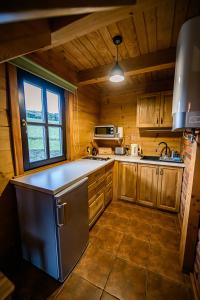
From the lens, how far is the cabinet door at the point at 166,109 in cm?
252

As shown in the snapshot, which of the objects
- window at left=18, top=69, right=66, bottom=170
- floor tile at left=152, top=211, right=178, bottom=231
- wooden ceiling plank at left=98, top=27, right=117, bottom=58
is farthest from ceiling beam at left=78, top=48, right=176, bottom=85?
floor tile at left=152, top=211, right=178, bottom=231

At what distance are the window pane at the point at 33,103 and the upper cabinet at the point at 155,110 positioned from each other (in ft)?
6.04

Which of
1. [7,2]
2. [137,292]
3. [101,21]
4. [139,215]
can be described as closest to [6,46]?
[7,2]

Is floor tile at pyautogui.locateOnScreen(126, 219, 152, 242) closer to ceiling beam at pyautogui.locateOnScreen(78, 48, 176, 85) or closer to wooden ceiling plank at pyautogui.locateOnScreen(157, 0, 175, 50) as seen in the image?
ceiling beam at pyautogui.locateOnScreen(78, 48, 176, 85)

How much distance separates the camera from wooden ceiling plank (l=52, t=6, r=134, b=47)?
3.40ft

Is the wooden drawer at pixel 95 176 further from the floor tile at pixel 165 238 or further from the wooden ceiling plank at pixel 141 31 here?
the wooden ceiling plank at pixel 141 31

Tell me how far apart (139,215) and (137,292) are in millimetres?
1178

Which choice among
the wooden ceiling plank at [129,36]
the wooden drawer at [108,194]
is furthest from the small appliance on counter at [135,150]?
the wooden ceiling plank at [129,36]

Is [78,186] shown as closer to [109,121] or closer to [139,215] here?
[139,215]

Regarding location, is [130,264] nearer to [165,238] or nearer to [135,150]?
[165,238]

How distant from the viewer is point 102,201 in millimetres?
2291

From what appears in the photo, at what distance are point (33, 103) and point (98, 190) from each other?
4.99 ft

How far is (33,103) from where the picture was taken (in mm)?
1767

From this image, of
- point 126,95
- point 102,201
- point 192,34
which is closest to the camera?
point 192,34
